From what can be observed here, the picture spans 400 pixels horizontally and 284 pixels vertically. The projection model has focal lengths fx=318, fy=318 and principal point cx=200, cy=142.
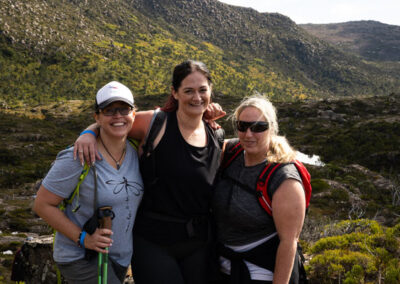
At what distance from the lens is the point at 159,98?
7931 cm

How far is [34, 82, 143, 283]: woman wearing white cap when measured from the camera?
2.65m

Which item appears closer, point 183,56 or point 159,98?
point 159,98

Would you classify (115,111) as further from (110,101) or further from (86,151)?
(86,151)

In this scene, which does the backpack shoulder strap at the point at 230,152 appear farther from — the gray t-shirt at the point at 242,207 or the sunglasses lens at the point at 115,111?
the sunglasses lens at the point at 115,111

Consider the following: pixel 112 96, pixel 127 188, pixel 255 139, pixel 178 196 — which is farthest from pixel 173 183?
pixel 112 96

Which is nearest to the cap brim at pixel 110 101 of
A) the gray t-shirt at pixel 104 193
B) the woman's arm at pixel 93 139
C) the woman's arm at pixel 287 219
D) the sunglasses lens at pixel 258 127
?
the woman's arm at pixel 93 139

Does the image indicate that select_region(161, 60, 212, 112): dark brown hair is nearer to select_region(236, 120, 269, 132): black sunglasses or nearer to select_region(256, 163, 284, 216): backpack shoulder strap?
select_region(236, 120, 269, 132): black sunglasses

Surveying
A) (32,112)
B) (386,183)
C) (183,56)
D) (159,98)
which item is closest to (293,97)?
(183,56)

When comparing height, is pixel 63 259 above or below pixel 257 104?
below

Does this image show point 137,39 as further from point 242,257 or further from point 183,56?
point 242,257

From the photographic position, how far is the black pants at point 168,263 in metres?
3.04

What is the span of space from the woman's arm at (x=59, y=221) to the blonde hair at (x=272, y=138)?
161cm

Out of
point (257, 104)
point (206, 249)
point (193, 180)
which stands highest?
point (257, 104)

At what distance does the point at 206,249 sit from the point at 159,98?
7769 cm
